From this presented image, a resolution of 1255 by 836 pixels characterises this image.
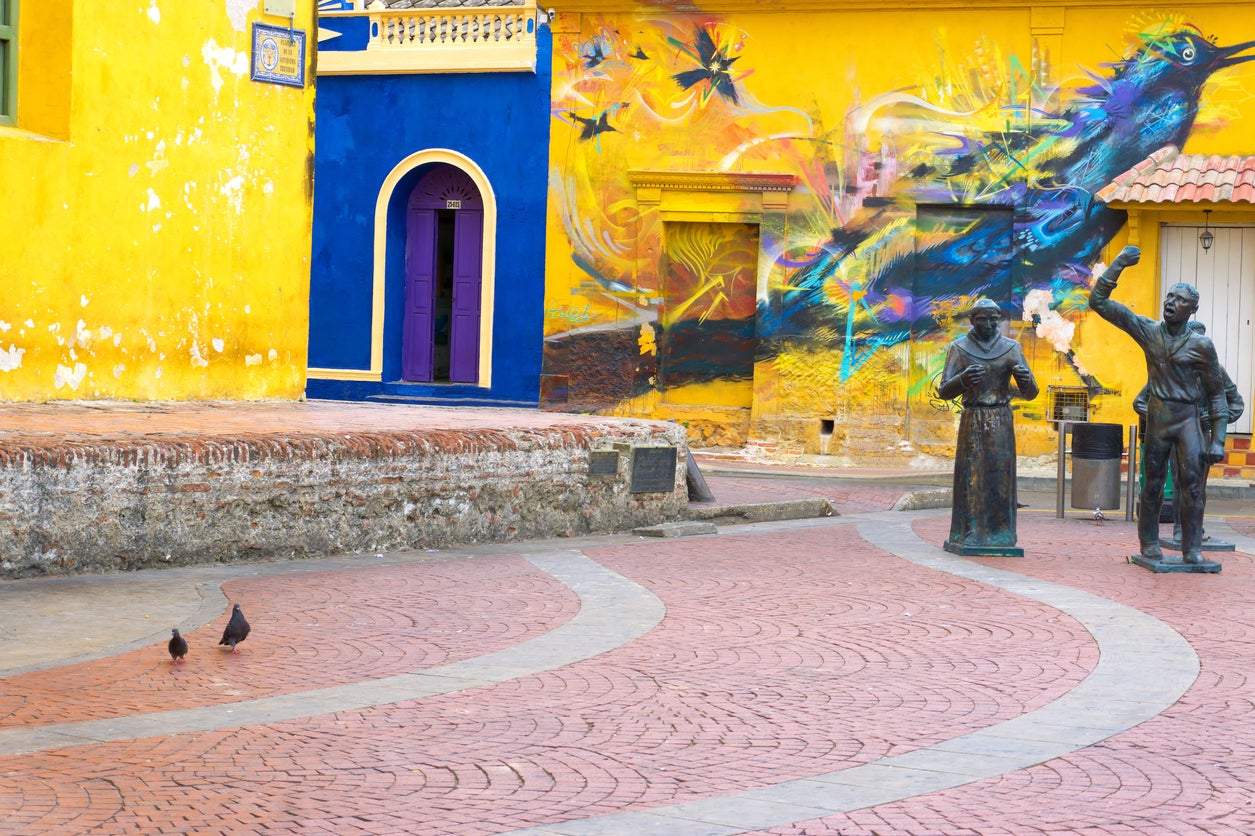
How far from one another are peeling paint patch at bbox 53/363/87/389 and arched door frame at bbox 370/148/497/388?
34.0ft

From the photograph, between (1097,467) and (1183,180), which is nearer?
(1097,467)

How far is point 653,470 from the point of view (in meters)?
13.0

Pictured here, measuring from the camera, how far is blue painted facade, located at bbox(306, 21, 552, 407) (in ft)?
72.0

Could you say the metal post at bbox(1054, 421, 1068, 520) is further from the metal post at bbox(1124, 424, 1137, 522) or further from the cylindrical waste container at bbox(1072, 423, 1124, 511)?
the metal post at bbox(1124, 424, 1137, 522)

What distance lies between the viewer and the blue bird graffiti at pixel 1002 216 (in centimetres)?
1883

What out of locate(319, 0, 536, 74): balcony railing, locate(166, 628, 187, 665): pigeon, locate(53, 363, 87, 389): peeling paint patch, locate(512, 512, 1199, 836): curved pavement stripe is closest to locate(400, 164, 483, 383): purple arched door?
locate(319, 0, 536, 74): balcony railing

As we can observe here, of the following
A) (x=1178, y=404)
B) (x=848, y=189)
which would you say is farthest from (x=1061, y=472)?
(x=848, y=189)

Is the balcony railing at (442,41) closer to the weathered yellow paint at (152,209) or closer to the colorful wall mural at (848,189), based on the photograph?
the colorful wall mural at (848,189)

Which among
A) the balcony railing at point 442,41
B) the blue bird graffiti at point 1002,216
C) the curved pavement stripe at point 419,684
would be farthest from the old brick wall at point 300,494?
the balcony railing at point 442,41

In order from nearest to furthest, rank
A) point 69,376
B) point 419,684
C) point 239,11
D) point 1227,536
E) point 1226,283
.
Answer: point 419,684
point 69,376
point 239,11
point 1227,536
point 1226,283

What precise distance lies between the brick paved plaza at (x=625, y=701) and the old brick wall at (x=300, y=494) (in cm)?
25

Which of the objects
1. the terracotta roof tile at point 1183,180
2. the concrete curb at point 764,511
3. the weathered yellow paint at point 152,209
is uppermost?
the terracotta roof tile at point 1183,180

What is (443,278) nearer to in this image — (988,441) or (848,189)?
(848,189)

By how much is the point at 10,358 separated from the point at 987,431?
23.2 ft
